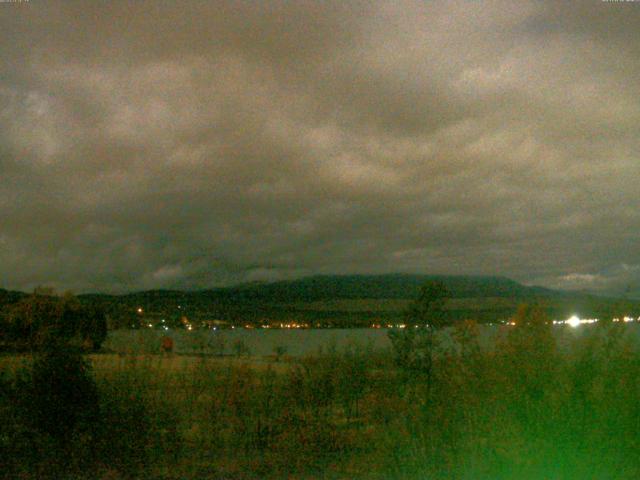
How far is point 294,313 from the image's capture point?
95.7m

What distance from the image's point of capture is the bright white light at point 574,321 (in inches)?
393

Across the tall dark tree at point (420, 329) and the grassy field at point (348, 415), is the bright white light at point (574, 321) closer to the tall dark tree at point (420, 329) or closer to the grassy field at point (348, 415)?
the grassy field at point (348, 415)

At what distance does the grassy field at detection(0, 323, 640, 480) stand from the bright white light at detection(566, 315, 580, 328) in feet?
3.04

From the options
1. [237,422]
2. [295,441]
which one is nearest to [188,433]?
[237,422]

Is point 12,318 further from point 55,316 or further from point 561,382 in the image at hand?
point 561,382

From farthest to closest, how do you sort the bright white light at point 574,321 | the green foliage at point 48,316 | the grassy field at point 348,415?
the green foliage at point 48,316 < the bright white light at point 574,321 < the grassy field at point 348,415

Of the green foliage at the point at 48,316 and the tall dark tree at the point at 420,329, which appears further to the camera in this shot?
the green foliage at the point at 48,316

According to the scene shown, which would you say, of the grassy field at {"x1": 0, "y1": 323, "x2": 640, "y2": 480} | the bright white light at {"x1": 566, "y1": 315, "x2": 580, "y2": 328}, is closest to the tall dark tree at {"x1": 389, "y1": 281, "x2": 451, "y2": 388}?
the grassy field at {"x1": 0, "y1": 323, "x2": 640, "y2": 480}

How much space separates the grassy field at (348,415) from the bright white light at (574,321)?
0.93m

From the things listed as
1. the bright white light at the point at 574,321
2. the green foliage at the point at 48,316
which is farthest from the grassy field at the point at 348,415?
the green foliage at the point at 48,316

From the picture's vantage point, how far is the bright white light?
32.7ft

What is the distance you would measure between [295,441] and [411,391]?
9.99 ft

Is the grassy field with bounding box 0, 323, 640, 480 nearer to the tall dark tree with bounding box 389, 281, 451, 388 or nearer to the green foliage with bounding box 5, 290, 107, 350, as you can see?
the tall dark tree with bounding box 389, 281, 451, 388

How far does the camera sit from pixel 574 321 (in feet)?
33.0
